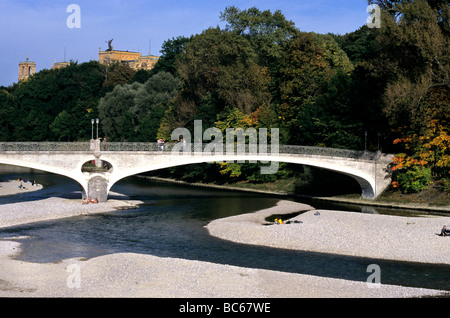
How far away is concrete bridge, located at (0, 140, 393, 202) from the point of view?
1929 inches

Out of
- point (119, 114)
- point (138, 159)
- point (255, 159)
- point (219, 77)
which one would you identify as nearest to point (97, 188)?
point (138, 159)

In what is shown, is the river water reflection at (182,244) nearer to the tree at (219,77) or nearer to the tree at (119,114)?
the tree at (219,77)

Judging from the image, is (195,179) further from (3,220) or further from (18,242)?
(18,242)

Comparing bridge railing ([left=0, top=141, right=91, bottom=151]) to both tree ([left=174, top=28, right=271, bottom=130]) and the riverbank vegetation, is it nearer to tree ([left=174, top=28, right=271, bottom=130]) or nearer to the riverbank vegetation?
the riverbank vegetation

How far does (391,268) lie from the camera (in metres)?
29.4

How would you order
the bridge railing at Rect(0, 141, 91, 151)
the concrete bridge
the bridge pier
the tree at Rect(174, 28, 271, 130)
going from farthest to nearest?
the tree at Rect(174, 28, 271, 130)
the bridge pier
the concrete bridge
the bridge railing at Rect(0, 141, 91, 151)

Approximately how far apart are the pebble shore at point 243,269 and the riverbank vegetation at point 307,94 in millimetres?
11267

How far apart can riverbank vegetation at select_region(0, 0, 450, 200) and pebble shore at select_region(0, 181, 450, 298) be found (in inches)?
444

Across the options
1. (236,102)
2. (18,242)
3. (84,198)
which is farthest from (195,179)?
(18,242)

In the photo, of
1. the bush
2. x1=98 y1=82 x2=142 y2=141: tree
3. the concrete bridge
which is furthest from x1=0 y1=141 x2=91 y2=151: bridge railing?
x1=98 y1=82 x2=142 y2=141: tree

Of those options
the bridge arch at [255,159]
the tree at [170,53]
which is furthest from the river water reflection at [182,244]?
the tree at [170,53]

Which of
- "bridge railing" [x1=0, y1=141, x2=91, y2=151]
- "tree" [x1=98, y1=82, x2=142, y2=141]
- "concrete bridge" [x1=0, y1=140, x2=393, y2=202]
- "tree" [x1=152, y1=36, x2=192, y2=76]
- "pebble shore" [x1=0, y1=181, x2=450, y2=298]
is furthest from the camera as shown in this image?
"tree" [x1=152, y1=36, x2=192, y2=76]

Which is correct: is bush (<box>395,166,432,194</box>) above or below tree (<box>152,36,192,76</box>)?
below

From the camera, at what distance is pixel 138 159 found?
5175 centimetres
